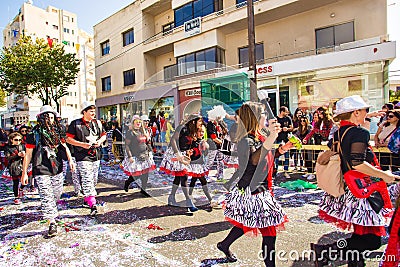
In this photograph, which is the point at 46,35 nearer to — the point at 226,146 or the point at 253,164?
the point at 226,146

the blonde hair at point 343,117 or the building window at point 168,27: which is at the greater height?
the building window at point 168,27

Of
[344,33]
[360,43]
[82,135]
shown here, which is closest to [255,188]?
[82,135]

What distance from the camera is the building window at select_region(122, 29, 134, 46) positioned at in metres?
25.0

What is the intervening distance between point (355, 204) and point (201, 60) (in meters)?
17.4

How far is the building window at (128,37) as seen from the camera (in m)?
25.0

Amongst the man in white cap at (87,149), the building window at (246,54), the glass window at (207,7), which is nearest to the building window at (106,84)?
the glass window at (207,7)

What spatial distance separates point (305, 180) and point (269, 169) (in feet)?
14.0

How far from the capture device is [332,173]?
2.70m

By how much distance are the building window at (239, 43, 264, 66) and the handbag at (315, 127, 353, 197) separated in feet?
47.7

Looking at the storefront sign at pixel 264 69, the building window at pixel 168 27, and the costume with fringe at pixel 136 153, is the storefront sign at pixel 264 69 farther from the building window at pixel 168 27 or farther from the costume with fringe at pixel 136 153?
the costume with fringe at pixel 136 153

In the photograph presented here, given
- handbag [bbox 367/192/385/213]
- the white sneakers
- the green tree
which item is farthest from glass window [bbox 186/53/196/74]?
handbag [bbox 367/192/385/213]

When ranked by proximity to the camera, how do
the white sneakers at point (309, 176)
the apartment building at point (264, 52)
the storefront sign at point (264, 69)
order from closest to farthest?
the white sneakers at point (309, 176) → the apartment building at point (264, 52) → the storefront sign at point (264, 69)

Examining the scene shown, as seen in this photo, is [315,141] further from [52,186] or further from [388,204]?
[52,186]

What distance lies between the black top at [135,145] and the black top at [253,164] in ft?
11.7
